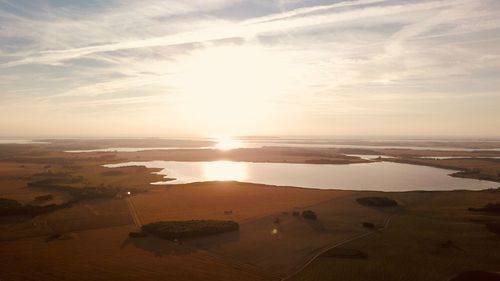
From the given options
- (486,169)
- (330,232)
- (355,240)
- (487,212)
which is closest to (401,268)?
(355,240)

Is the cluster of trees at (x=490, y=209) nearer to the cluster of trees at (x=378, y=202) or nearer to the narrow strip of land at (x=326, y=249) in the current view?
the cluster of trees at (x=378, y=202)

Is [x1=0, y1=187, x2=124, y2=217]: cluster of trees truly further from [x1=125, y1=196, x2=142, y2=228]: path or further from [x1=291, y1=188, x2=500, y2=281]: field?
[x1=291, y1=188, x2=500, y2=281]: field

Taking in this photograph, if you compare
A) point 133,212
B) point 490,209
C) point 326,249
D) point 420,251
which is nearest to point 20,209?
point 133,212

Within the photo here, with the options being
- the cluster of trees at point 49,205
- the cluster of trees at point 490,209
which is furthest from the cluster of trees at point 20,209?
the cluster of trees at point 490,209

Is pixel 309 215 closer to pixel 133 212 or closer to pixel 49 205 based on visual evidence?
pixel 133 212

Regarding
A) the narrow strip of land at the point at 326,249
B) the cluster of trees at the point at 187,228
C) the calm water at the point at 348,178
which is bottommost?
the narrow strip of land at the point at 326,249

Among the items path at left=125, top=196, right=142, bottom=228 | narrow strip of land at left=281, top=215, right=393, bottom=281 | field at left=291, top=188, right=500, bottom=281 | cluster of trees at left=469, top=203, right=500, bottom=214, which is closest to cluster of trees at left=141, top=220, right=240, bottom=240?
path at left=125, top=196, right=142, bottom=228

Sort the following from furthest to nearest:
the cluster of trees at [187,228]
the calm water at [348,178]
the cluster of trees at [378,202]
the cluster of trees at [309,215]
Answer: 1. the calm water at [348,178]
2. the cluster of trees at [378,202]
3. the cluster of trees at [309,215]
4. the cluster of trees at [187,228]

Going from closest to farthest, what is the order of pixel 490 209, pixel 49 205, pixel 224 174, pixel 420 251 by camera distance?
pixel 420 251, pixel 490 209, pixel 49 205, pixel 224 174
